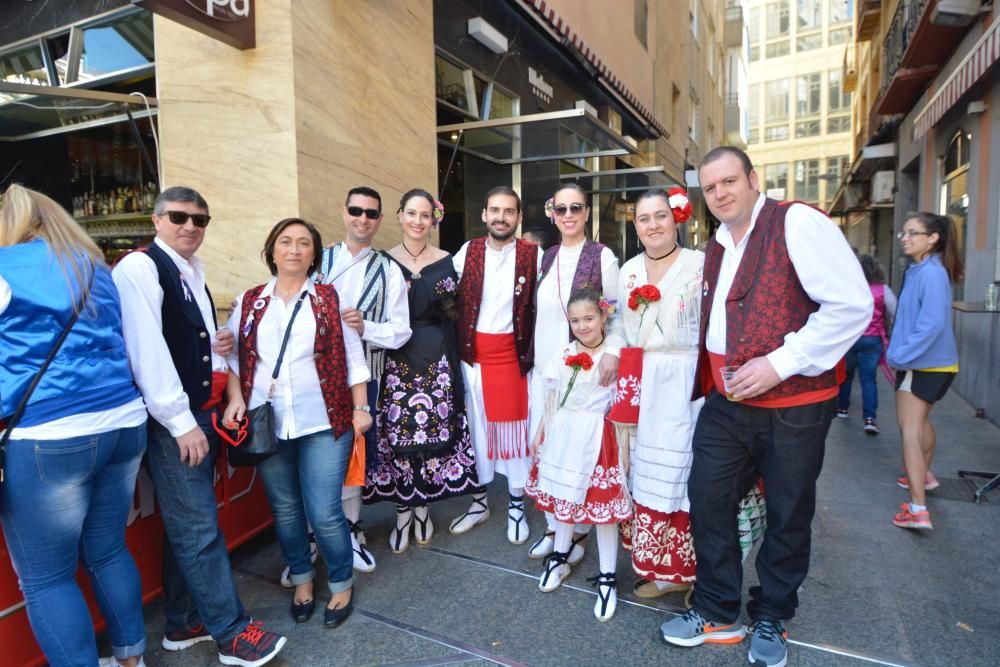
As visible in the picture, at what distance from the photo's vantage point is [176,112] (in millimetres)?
4418

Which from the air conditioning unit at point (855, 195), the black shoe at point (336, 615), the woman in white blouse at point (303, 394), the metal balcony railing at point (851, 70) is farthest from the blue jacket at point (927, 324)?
the metal balcony railing at point (851, 70)

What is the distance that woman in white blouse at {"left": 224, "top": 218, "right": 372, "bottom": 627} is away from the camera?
8.49 ft

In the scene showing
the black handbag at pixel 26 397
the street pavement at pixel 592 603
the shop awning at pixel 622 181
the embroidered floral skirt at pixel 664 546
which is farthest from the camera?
the shop awning at pixel 622 181

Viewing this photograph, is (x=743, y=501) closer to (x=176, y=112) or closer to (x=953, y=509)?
(x=953, y=509)

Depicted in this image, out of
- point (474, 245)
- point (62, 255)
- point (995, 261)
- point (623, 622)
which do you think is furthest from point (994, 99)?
point (62, 255)

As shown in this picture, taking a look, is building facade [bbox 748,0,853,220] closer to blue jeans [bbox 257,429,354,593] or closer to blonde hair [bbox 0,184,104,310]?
blue jeans [bbox 257,429,354,593]

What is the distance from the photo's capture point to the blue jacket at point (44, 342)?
6.11 feet

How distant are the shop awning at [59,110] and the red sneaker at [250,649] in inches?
127

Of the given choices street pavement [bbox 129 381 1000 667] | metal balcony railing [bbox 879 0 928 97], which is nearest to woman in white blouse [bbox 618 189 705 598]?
street pavement [bbox 129 381 1000 667]

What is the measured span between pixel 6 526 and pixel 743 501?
271cm

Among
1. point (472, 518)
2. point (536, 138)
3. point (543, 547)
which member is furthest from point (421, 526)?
point (536, 138)

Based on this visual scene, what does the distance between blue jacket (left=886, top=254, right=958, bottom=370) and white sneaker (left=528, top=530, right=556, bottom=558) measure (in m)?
2.35

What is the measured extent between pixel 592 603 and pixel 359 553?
1267 millimetres

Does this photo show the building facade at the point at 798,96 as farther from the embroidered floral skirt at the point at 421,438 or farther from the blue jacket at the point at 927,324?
the embroidered floral skirt at the point at 421,438
